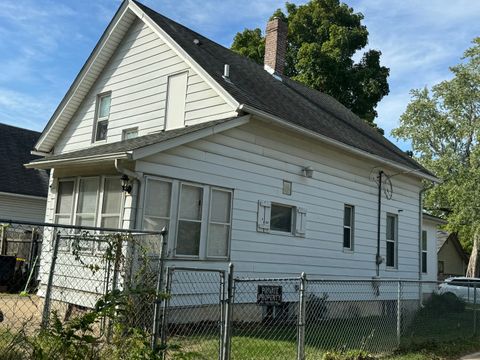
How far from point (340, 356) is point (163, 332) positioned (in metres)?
3.05

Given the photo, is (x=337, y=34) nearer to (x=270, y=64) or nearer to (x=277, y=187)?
(x=270, y=64)

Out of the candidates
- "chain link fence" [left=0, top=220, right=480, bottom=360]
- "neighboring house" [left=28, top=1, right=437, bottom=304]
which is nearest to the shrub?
"chain link fence" [left=0, top=220, right=480, bottom=360]

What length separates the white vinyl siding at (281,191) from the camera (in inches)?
413

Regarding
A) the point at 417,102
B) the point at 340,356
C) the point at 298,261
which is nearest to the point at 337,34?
the point at 417,102

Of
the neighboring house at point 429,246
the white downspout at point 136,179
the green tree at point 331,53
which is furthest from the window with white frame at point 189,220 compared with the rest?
the green tree at point 331,53

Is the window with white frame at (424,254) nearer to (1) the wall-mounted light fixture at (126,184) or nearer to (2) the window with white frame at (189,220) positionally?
(2) the window with white frame at (189,220)

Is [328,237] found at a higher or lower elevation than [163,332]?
higher

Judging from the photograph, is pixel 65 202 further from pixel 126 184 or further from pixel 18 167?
pixel 18 167

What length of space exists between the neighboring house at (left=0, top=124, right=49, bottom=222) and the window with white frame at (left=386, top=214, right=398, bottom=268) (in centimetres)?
1367

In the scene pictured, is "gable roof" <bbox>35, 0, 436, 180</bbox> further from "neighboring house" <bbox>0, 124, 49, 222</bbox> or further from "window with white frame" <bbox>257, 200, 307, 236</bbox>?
"neighboring house" <bbox>0, 124, 49, 222</bbox>

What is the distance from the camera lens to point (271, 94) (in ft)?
44.4

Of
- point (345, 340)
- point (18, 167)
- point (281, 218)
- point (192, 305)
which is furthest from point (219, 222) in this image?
point (18, 167)

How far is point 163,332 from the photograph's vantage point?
573 cm

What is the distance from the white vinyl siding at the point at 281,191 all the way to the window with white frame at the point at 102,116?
15.3ft
